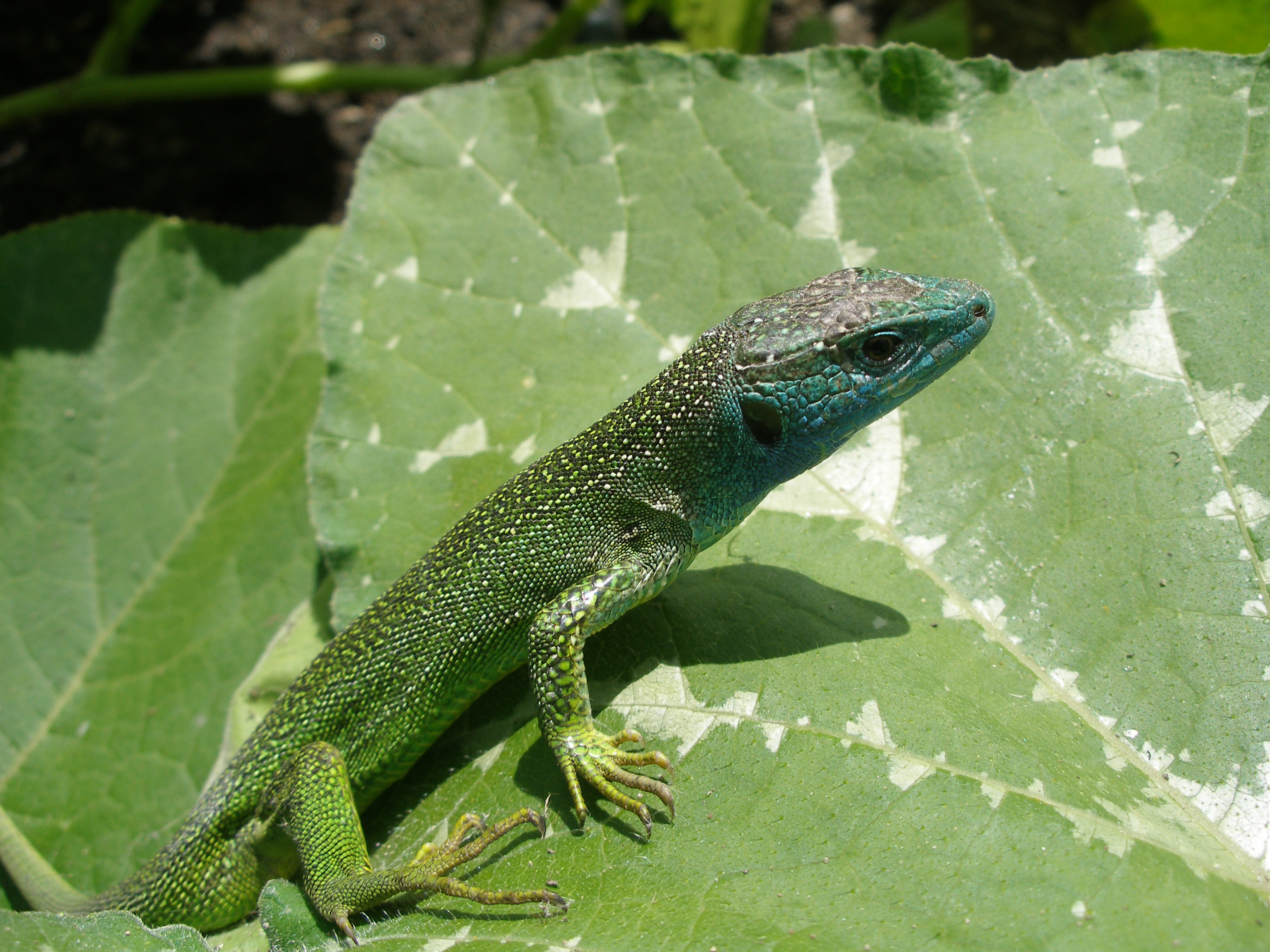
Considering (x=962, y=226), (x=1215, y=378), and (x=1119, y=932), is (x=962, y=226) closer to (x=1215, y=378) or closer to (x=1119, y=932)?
(x=1215, y=378)

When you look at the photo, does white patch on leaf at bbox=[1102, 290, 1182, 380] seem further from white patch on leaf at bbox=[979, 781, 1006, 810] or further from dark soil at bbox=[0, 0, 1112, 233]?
dark soil at bbox=[0, 0, 1112, 233]

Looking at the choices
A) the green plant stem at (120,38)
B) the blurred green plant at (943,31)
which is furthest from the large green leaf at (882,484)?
the blurred green plant at (943,31)

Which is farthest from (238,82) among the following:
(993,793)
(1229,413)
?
(993,793)

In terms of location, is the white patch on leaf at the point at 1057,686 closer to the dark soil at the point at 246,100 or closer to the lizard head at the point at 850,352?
the lizard head at the point at 850,352

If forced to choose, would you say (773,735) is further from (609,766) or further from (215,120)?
(215,120)

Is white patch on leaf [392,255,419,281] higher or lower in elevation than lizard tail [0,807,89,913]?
higher

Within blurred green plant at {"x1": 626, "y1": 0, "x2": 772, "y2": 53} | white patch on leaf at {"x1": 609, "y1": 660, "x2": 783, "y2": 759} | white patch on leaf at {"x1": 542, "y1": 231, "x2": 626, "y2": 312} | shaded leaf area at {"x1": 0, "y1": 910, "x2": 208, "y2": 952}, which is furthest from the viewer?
blurred green plant at {"x1": 626, "y1": 0, "x2": 772, "y2": 53}

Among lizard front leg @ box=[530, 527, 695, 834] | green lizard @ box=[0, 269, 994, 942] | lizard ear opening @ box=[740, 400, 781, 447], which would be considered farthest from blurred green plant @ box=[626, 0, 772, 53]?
lizard front leg @ box=[530, 527, 695, 834]
